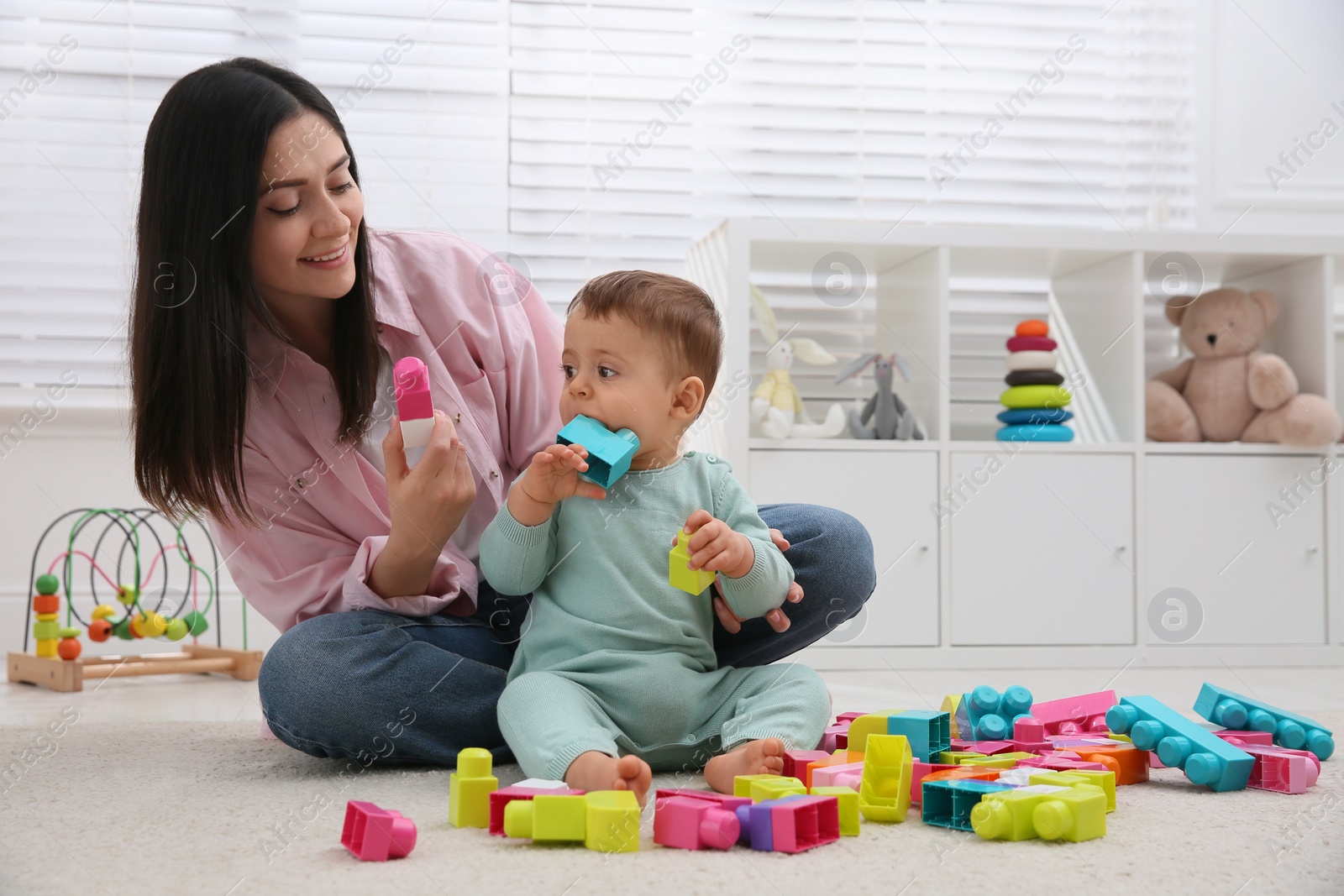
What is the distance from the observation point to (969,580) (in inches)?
81.8

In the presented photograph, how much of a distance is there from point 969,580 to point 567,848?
1.44m

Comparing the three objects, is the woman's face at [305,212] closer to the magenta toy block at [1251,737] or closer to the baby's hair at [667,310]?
the baby's hair at [667,310]

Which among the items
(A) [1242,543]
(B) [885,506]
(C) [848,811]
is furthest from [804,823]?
(A) [1242,543]

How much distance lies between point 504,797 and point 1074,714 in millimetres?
672

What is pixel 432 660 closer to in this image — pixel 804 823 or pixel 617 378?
pixel 617 378

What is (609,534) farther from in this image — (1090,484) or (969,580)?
(1090,484)

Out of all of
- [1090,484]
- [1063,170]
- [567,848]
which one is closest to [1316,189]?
[1063,170]

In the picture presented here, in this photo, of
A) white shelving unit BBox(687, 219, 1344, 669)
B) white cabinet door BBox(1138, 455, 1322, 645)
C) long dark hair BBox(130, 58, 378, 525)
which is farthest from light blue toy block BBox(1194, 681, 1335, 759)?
long dark hair BBox(130, 58, 378, 525)

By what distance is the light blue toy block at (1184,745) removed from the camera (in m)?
0.99

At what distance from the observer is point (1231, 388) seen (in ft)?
7.30

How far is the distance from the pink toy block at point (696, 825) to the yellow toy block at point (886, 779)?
132 mm

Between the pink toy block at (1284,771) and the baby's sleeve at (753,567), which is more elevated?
the baby's sleeve at (753,567)

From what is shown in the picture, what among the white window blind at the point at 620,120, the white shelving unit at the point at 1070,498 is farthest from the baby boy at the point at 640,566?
the white window blind at the point at 620,120

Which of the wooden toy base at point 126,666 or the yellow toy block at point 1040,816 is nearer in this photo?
the yellow toy block at point 1040,816
